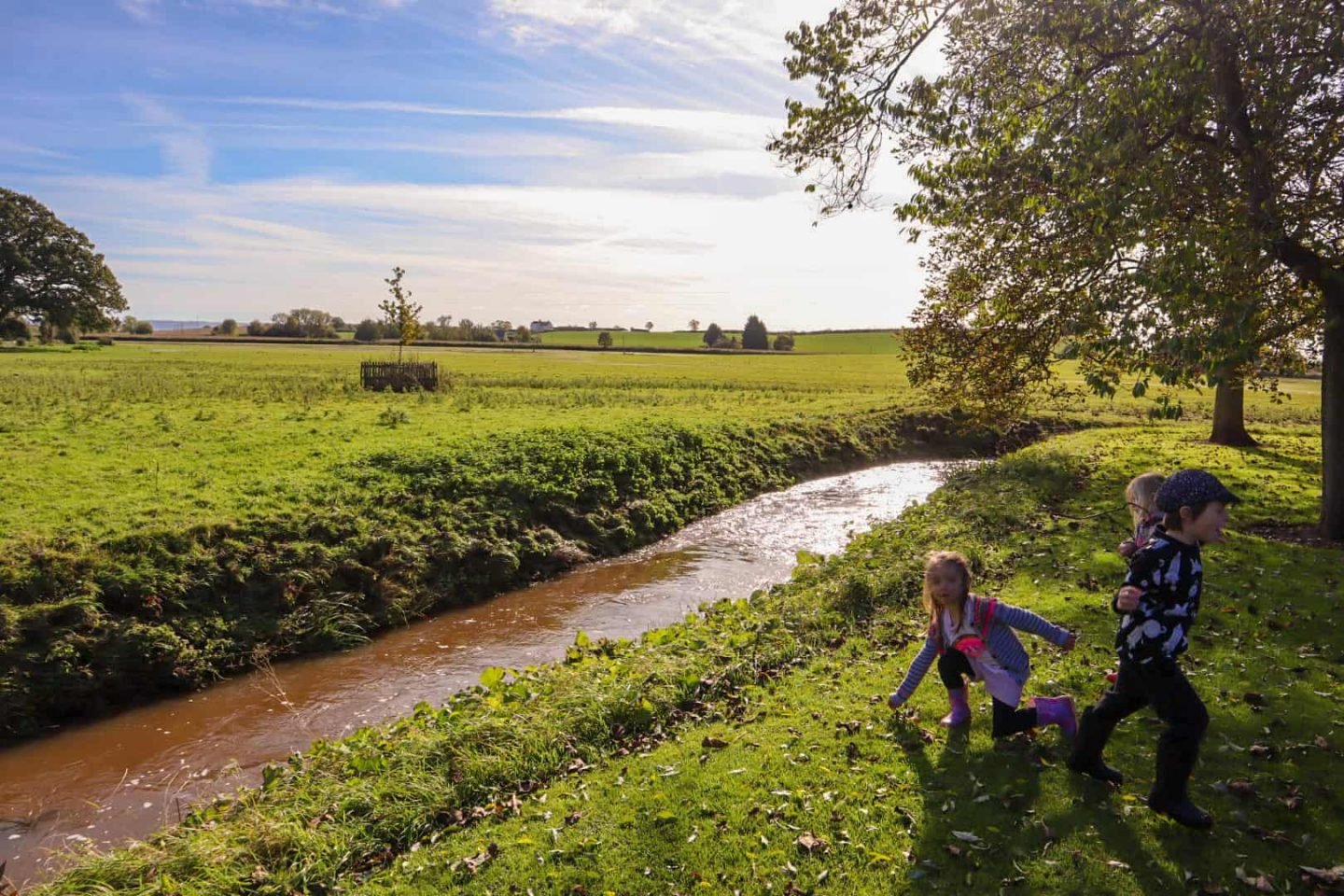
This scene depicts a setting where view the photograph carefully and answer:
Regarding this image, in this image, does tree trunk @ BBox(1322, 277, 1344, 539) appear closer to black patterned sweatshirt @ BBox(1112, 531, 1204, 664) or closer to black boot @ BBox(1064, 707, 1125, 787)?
black patterned sweatshirt @ BBox(1112, 531, 1204, 664)

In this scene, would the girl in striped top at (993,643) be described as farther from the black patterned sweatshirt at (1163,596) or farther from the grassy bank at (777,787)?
the black patterned sweatshirt at (1163,596)

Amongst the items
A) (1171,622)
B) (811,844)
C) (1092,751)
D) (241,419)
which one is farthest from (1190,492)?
(241,419)

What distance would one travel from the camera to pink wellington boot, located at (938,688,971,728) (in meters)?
7.11

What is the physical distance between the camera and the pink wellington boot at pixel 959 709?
7.11 m

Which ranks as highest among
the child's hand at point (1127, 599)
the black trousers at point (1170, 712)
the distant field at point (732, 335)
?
the distant field at point (732, 335)

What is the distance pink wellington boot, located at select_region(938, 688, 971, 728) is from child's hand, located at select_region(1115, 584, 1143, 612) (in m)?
2.09

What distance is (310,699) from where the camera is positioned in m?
10.7

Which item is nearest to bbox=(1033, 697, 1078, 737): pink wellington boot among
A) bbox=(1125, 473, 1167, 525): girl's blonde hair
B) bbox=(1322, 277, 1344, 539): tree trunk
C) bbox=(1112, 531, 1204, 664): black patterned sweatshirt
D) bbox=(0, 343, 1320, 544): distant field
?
bbox=(1112, 531, 1204, 664): black patterned sweatshirt

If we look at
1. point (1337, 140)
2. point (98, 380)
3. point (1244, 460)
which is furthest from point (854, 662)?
point (98, 380)

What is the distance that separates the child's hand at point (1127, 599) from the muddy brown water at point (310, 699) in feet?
27.3

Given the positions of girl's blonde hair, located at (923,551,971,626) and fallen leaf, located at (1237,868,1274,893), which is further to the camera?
girl's blonde hair, located at (923,551,971,626)

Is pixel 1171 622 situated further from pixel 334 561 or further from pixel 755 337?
pixel 755 337

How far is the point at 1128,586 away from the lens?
5.46 metres

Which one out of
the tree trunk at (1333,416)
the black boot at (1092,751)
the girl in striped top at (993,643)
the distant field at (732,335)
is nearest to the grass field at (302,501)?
the girl in striped top at (993,643)
